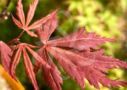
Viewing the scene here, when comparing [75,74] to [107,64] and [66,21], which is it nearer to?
[107,64]

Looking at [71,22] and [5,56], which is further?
[71,22]

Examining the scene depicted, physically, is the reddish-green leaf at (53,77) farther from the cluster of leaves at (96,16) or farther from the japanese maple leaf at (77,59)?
→ the cluster of leaves at (96,16)

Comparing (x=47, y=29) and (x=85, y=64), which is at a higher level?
(x=47, y=29)

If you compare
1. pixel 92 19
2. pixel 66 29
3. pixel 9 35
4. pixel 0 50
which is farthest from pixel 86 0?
pixel 0 50

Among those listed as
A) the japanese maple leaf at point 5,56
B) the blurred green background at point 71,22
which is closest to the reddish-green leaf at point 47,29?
the japanese maple leaf at point 5,56

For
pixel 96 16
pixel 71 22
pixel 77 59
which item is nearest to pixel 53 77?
pixel 77 59

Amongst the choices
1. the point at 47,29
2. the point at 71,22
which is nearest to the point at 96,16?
the point at 71,22

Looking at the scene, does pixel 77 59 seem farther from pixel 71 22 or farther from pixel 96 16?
pixel 96 16

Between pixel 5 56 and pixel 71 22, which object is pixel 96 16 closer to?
pixel 71 22

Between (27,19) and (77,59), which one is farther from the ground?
(27,19)
